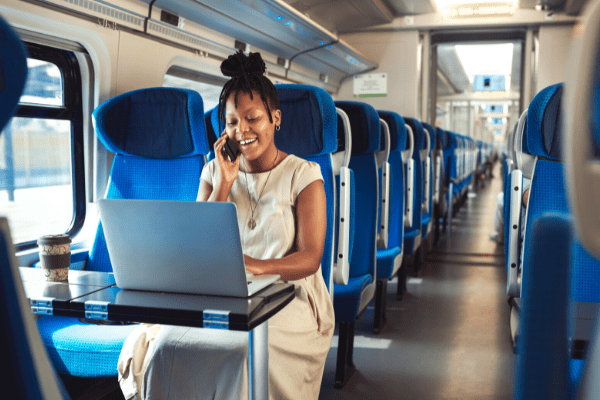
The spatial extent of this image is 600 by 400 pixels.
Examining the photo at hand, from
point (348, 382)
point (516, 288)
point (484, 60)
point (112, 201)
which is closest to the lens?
point (112, 201)

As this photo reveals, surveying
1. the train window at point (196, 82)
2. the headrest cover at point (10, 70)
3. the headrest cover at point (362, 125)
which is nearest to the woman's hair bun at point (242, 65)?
the headrest cover at point (362, 125)

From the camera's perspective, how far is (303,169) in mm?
1976

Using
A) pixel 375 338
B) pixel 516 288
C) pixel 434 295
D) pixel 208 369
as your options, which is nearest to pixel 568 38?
pixel 434 295

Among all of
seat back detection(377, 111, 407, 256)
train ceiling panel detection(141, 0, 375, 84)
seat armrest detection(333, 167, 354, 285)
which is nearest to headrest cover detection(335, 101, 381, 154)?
seat armrest detection(333, 167, 354, 285)

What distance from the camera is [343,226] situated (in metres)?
2.45

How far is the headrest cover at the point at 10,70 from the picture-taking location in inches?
21.1

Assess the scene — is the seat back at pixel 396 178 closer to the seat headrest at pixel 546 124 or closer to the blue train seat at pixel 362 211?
the blue train seat at pixel 362 211

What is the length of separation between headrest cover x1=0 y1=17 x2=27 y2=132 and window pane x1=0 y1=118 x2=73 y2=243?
224 centimetres

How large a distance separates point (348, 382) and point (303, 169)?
1368 mm

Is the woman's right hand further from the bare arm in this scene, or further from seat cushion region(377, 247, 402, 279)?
seat cushion region(377, 247, 402, 279)

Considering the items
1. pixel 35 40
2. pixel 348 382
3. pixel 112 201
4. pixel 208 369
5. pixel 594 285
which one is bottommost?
pixel 348 382

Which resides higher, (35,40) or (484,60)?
(484,60)

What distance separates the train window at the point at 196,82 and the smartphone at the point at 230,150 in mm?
1833

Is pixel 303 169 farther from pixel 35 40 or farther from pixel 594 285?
pixel 35 40
